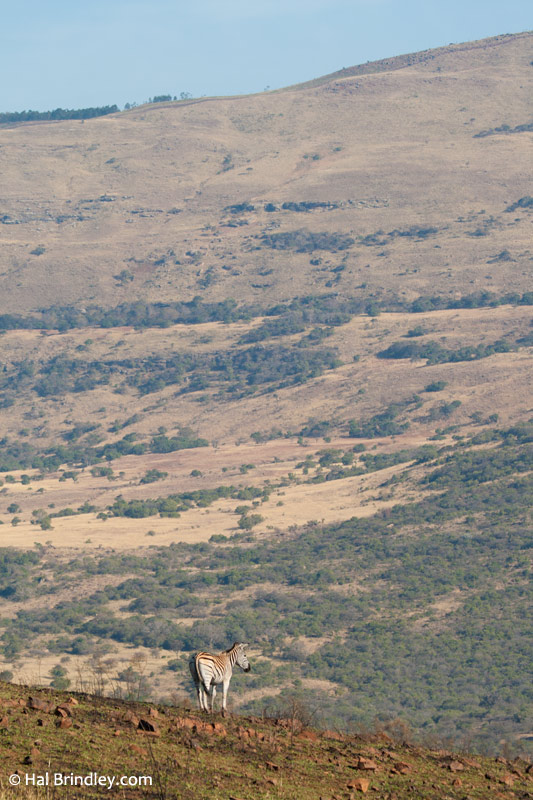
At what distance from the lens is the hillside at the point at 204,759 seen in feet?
30.2

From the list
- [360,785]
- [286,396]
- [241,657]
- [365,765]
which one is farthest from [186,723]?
[286,396]

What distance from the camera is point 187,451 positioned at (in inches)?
3310

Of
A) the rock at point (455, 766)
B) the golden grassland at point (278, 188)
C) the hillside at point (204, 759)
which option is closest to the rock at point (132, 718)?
the hillside at point (204, 759)

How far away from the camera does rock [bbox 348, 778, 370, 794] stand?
398 inches

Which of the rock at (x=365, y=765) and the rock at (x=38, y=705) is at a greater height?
the rock at (x=38, y=705)

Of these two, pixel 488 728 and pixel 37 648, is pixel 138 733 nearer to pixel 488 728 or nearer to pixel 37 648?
pixel 488 728

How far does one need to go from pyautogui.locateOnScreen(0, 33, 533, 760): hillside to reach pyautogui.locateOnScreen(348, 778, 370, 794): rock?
99.3 inches

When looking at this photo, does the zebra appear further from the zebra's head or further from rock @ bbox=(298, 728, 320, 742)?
rock @ bbox=(298, 728, 320, 742)

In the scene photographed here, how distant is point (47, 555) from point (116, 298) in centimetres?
6188

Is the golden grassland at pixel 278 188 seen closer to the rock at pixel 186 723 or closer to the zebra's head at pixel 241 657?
the zebra's head at pixel 241 657

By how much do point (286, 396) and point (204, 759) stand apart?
266 feet

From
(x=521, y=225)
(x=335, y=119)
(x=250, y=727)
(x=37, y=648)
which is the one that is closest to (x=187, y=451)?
(x=37, y=648)

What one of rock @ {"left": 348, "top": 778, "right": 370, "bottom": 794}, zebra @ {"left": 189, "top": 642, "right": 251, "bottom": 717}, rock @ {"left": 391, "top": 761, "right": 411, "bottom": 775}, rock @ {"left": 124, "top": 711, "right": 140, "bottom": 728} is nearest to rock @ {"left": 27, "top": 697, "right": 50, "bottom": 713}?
rock @ {"left": 124, "top": 711, "right": 140, "bottom": 728}

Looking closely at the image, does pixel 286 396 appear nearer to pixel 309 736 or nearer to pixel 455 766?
pixel 309 736
